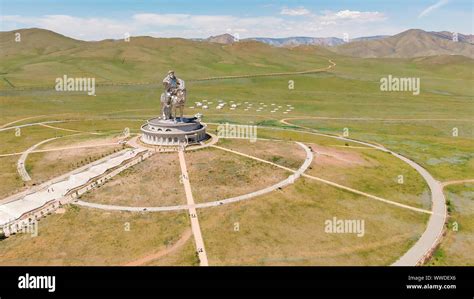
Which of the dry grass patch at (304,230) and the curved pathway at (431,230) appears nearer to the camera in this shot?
the dry grass patch at (304,230)

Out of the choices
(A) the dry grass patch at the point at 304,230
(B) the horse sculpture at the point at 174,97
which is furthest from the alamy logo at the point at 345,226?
(B) the horse sculpture at the point at 174,97

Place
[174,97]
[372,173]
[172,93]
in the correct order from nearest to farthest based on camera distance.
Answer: [372,173], [172,93], [174,97]

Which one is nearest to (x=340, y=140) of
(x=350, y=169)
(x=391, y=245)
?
(x=350, y=169)

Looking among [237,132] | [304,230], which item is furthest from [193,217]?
[237,132]

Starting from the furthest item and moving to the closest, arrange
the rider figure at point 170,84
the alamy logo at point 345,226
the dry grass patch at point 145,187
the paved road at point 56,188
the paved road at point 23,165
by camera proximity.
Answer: the rider figure at point 170,84 < the paved road at point 23,165 < the dry grass patch at point 145,187 < the paved road at point 56,188 < the alamy logo at point 345,226

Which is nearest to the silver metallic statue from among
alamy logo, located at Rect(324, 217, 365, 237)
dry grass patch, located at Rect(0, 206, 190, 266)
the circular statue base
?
the circular statue base

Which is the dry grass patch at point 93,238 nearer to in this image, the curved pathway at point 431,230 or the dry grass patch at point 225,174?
the dry grass patch at point 225,174

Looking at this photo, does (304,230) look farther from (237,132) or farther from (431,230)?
(237,132)
